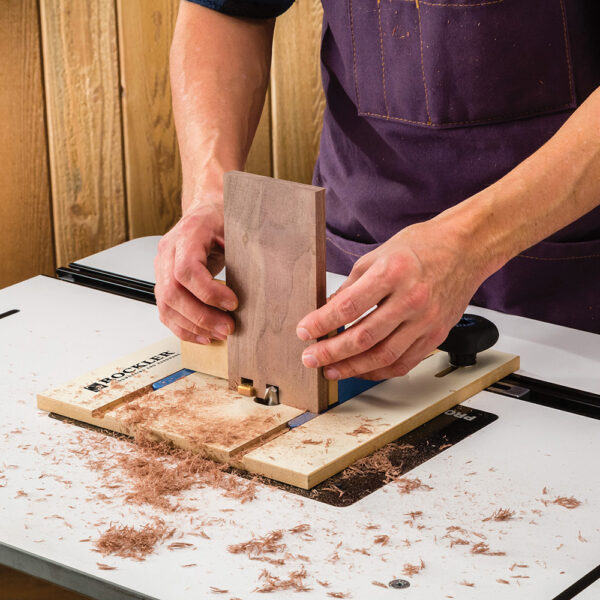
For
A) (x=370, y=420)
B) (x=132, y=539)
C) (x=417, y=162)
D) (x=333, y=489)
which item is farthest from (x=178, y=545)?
(x=417, y=162)

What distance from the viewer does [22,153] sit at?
89.5 inches

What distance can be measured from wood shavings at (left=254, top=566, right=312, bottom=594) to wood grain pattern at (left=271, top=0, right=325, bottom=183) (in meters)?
1.76

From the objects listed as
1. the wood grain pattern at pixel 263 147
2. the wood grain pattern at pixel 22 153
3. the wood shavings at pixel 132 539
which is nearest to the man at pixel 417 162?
the wood shavings at pixel 132 539

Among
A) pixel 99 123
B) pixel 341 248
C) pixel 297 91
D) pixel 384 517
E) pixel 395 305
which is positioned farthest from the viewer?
pixel 297 91

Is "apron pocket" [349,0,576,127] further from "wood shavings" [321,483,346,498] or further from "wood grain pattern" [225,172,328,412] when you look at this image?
"wood shavings" [321,483,346,498]

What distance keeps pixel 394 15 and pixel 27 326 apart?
709 millimetres

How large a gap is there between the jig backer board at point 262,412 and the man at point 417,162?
2.1 inches

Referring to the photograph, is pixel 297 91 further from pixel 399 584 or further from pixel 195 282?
pixel 399 584

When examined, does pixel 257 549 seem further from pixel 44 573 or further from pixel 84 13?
pixel 84 13

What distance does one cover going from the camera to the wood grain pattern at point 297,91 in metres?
2.46

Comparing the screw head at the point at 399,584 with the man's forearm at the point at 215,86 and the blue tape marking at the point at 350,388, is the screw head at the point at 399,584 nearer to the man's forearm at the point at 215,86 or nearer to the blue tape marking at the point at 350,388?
the blue tape marking at the point at 350,388

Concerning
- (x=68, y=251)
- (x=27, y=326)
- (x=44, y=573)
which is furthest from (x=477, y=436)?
(x=68, y=251)

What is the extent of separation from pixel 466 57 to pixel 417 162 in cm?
18

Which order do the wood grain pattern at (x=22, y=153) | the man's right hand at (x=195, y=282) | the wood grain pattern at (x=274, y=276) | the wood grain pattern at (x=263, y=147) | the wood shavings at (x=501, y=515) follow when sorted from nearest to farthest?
the wood shavings at (x=501, y=515) → the wood grain pattern at (x=274, y=276) → the man's right hand at (x=195, y=282) → the wood grain pattern at (x=22, y=153) → the wood grain pattern at (x=263, y=147)
